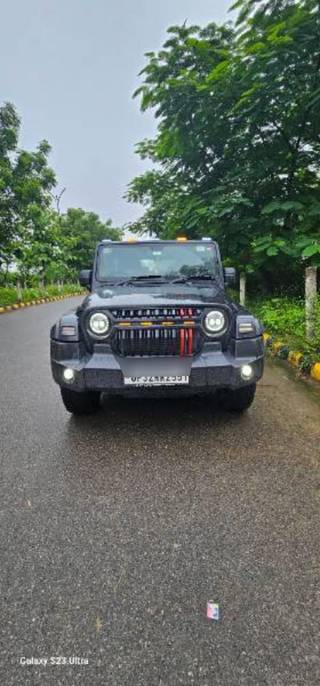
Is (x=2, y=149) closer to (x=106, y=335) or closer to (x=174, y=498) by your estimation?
(x=106, y=335)

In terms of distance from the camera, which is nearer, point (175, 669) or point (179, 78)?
point (175, 669)

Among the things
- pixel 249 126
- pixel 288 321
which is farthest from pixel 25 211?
pixel 288 321

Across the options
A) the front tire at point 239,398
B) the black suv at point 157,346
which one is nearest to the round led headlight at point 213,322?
the black suv at point 157,346

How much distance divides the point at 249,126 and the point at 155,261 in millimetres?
5194

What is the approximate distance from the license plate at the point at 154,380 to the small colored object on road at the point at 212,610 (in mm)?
1605

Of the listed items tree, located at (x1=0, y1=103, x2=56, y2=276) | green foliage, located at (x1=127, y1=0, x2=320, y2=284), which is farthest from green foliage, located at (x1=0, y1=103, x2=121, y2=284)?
green foliage, located at (x1=127, y1=0, x2=320, y2=284)

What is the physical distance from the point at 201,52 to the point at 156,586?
28.9 feet

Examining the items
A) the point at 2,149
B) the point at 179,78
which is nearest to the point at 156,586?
the point at 179,78

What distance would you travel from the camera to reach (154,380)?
3020 millimetres

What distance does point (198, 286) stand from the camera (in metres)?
3.90

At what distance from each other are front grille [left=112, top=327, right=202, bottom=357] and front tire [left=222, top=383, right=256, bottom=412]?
0.70 m

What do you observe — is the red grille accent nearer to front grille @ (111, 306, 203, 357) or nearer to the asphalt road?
front grille @ (111, 306, 203, 357)

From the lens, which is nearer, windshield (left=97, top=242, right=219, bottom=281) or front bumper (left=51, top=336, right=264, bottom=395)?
front bumper (left=51, top=336, right=264, bottom=395)

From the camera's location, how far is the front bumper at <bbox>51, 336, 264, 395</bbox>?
3018mm
